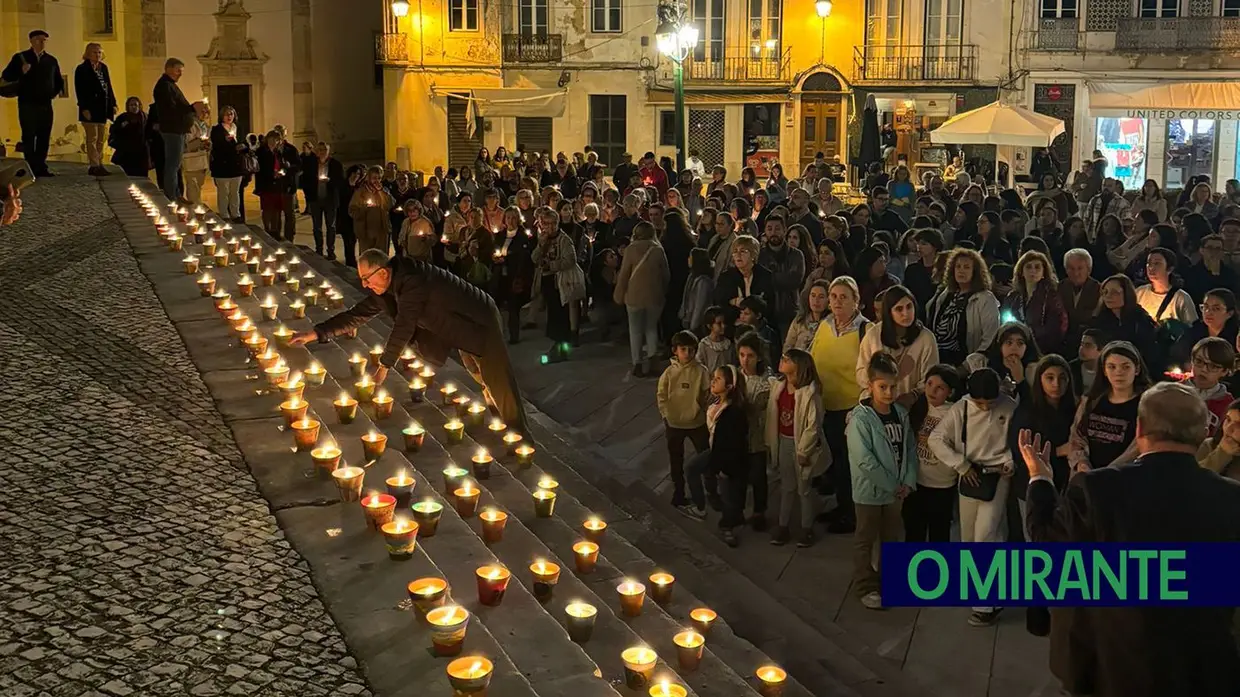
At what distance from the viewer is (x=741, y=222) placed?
13250 mm

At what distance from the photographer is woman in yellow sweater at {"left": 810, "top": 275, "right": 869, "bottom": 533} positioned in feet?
28.1

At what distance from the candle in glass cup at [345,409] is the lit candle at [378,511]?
5.47 ft

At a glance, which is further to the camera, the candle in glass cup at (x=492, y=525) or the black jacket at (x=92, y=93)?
the black jacket at (x=92, y=93)

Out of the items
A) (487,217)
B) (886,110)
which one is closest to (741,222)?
(487,217)

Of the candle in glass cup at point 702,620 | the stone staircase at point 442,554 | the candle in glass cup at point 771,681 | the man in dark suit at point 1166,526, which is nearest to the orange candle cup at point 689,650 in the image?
the stone staircase at point 442,554

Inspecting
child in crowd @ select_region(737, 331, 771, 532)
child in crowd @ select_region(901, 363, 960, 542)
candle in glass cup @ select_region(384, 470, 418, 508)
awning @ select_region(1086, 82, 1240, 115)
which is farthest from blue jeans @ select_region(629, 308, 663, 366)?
awning @ select_region(1086, 82, 1240, 115)

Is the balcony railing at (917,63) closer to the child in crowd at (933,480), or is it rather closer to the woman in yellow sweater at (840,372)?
the woman in yellow sweater at (840,372)

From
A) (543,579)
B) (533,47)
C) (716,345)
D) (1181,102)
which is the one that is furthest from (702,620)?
(533,47)

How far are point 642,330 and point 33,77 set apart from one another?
7414 mm

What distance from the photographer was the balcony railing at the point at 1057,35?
30.6 m

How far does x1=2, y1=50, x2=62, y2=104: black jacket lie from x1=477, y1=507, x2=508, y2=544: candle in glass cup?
1054 centimetres

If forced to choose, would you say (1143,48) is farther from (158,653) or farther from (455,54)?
(158,653)

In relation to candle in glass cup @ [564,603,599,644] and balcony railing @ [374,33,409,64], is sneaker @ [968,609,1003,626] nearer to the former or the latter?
candle in glass cup @ [564,603,599,644]

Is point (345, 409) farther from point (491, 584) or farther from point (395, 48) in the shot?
point (395, 48)
